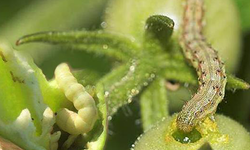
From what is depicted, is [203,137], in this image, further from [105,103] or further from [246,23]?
[246,23]

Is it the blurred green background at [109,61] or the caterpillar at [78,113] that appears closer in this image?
the caterpillar at [78,113]

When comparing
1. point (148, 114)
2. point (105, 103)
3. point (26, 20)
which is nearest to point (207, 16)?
point (148, 114)

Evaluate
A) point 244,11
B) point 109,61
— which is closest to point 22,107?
point 109,61

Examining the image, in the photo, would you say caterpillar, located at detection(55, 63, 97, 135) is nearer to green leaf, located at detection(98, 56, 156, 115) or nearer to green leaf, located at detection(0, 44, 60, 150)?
green leaf, located at detection(0, 44, 60, 150)

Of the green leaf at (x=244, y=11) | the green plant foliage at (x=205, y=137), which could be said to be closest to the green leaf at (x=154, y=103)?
the green plant foliage at (x=205, y=137)

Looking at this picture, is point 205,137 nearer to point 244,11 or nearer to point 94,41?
point 94,41

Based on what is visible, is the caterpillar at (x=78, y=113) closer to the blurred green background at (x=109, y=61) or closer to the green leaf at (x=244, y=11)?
the blurred green background at (x=109, y=61)
